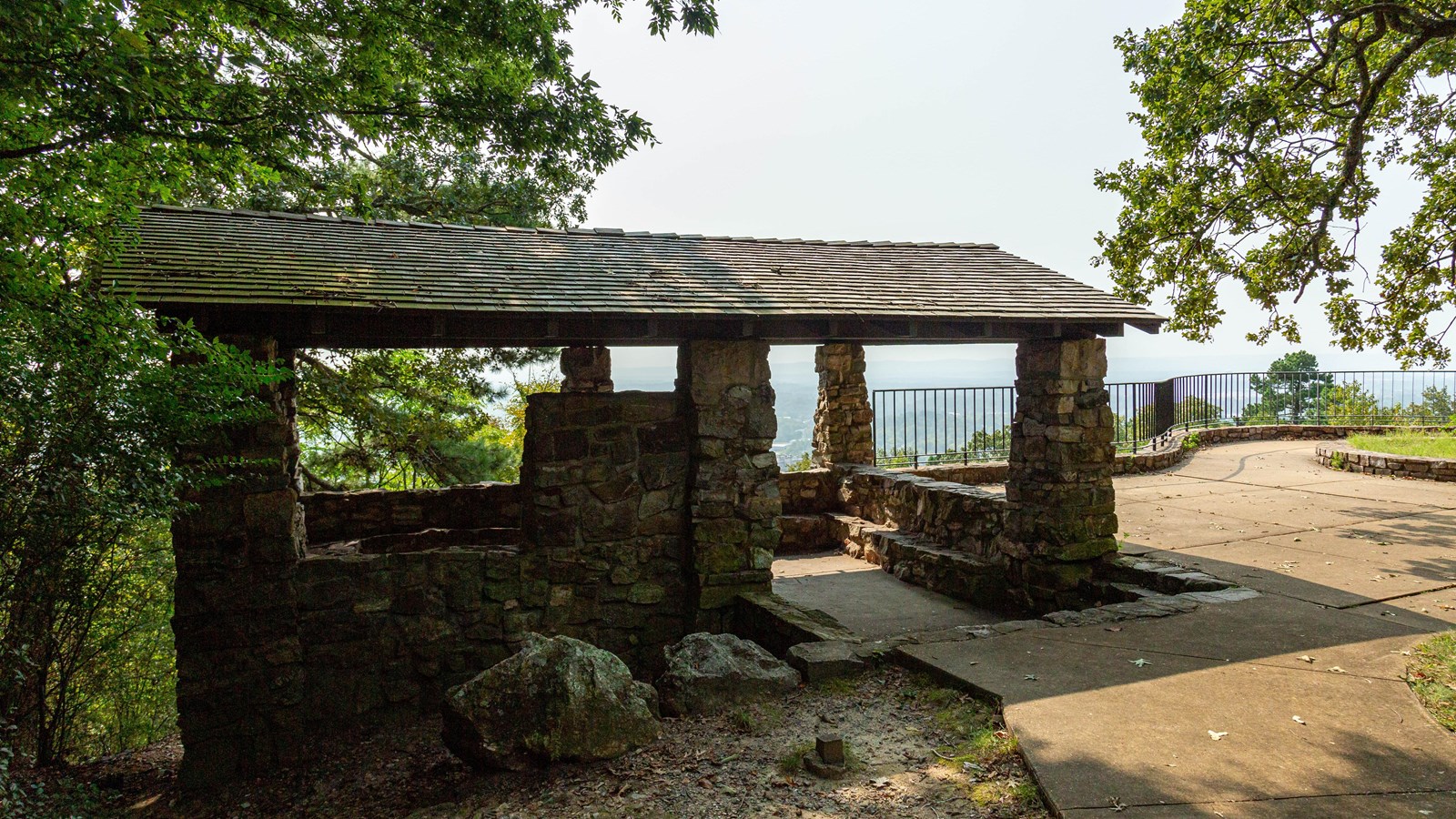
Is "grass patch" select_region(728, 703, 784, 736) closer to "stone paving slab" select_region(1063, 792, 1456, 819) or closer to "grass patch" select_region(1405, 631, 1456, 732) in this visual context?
"stone paving slab" select_region(1063, 792, 1456, 819)

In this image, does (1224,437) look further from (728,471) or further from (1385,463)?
(728,471)

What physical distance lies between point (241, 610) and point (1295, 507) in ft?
36.5

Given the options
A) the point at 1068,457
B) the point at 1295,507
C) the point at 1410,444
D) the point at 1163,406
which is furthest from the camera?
the point at 1163,406

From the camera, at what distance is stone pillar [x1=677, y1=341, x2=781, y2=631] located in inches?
240

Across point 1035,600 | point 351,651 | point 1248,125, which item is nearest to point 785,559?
point 1035,600

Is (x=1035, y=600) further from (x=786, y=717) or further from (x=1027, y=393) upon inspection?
(x=786, y=717)

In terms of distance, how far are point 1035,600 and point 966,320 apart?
265 cm

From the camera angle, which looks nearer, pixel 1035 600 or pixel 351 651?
pixel 351 651

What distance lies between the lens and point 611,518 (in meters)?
6.00

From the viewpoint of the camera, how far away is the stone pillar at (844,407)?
10.7 metres

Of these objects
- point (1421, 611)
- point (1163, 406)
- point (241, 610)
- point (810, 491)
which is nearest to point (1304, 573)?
point (1421, 611)

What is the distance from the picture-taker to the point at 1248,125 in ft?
31.9

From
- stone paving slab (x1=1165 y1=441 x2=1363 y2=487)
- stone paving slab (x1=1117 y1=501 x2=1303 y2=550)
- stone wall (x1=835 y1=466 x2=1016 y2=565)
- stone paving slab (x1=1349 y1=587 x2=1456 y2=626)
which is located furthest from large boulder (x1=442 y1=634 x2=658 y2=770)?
stone paving slab (x1=1165 y1=441 x2=1363 y2=487)

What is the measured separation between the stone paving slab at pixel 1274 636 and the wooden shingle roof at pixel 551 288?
103 inches
